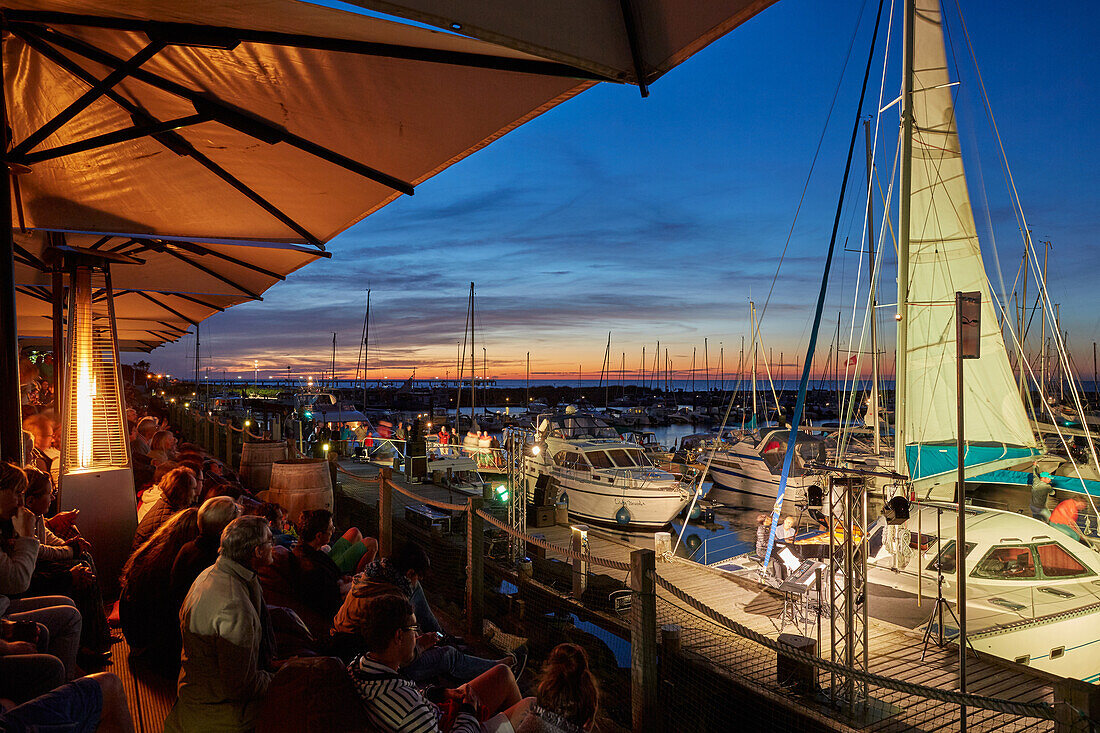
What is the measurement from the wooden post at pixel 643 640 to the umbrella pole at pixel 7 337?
427 cm

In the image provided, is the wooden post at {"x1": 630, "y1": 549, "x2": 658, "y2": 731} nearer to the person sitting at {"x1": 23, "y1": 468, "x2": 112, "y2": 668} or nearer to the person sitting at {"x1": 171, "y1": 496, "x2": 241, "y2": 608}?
the person sitting at {"x1": 171, "y1": 496, "x2": 241, "y2": 608}

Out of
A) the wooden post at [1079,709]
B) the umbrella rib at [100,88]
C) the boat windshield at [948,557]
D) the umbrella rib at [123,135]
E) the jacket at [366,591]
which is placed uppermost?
the umbrella rib at [100,88]

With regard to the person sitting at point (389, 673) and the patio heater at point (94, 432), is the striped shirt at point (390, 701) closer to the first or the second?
the person sitting at point (389, 673)

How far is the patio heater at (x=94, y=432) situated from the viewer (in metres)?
5.16

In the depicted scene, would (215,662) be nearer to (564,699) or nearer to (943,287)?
(564,699)

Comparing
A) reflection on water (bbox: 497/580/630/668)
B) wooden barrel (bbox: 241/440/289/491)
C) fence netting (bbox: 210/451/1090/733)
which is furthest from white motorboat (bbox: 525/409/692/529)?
fence netting (bbox: 210/451/1090/733)

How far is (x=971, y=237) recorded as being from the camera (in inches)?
495

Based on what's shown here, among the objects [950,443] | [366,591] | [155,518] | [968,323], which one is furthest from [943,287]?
[155,518]

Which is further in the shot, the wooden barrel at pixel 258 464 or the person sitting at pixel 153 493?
the wooden barrel at pixel 258 464

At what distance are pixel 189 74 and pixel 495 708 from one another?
3790 mm

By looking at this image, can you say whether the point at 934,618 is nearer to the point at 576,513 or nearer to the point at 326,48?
the point at 326,48

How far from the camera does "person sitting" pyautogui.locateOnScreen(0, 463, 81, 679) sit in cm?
314

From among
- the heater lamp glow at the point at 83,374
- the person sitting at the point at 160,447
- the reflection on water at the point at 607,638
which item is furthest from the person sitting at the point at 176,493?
the reflection on water at the point at 607,638

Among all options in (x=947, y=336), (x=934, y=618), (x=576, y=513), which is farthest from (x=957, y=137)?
(x=576, y=513)
